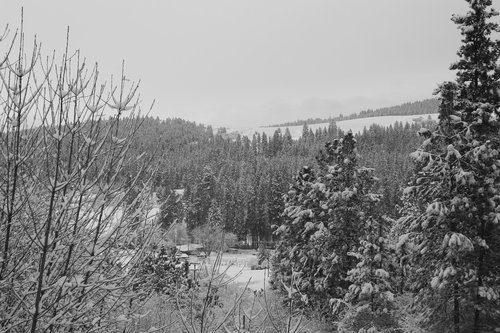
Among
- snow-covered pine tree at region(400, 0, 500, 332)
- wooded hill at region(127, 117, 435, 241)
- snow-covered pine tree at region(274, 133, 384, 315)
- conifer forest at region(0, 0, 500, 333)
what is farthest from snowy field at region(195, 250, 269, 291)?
snow-covered pine tree at region(400, 0, 500, 332)

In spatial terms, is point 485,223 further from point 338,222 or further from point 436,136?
point 338,222

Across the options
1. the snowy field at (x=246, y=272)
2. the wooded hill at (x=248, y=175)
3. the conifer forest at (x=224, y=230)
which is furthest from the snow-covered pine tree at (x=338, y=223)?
the snowy field at (x=246, y=272)

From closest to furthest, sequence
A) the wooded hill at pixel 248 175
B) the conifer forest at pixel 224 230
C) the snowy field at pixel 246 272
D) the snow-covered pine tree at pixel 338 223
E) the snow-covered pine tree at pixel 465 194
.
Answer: the conifer forest at pixel 224 230 → the snow-covered pine tree at pixel 465 194 → the snow-covered pine tree at pixel 338 223 → the snowy field at pixel 246 272 → the wooded hill at pixel 248 175

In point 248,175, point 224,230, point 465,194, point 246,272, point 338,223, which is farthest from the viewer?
point 248,175

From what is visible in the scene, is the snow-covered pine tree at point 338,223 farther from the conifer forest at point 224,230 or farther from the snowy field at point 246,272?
the snowy field at point 246,272

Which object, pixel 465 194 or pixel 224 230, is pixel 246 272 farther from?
pixel 224 230

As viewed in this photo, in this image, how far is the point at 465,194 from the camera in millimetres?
13312

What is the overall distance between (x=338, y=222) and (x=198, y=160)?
439ft

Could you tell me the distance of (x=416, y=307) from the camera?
48.0 ft

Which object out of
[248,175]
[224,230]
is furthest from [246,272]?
[248,175]

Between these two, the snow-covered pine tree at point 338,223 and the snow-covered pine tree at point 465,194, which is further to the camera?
the snow-covered pine tree at point 338,223

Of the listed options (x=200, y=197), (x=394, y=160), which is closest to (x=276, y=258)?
(x=200, y=197)

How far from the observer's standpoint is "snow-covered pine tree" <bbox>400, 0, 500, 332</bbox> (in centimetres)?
1252

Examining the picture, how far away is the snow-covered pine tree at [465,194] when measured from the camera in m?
12.5
